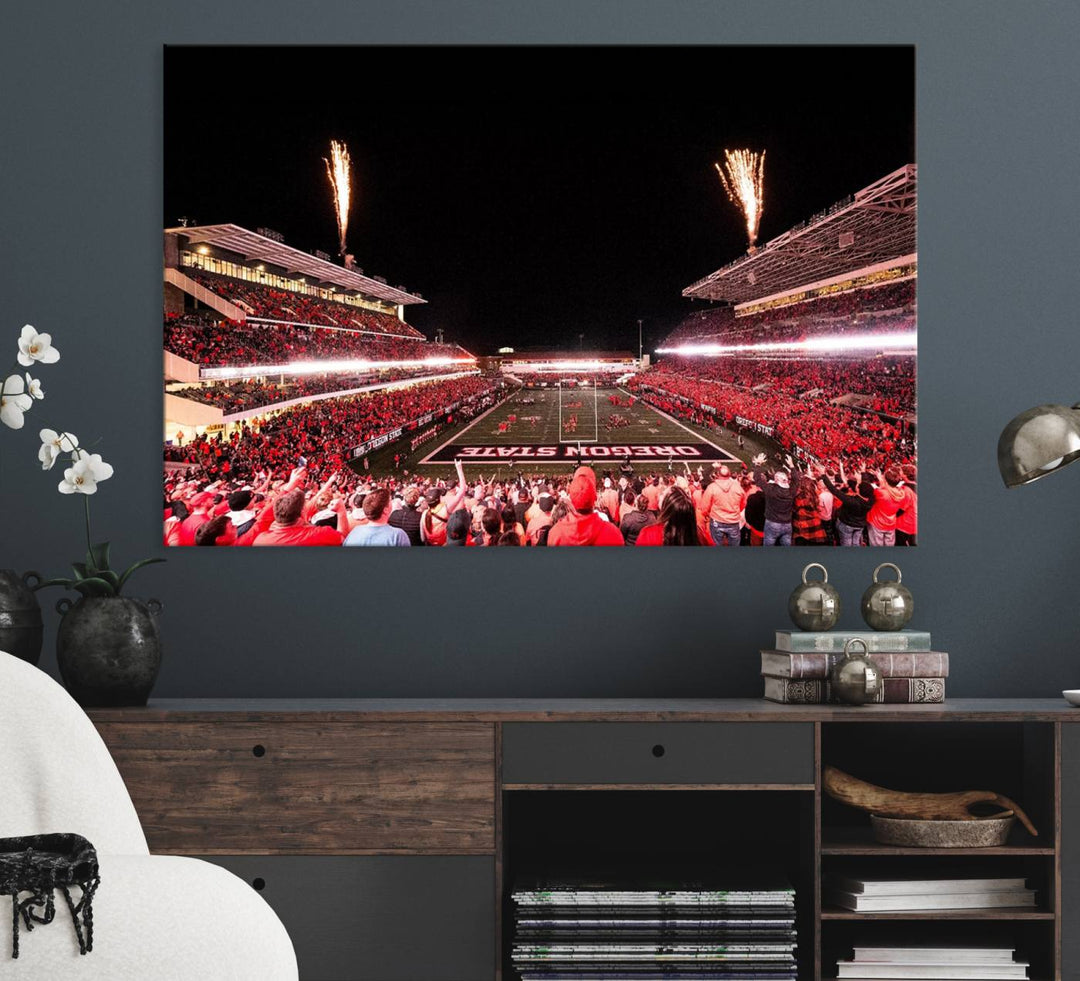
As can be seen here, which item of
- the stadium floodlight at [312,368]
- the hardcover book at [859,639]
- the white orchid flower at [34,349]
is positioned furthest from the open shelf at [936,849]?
the white orchid flower at [34,349]

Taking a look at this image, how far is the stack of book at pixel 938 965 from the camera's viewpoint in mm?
2564

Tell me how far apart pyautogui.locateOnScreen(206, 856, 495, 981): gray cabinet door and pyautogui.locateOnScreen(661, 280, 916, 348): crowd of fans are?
140 centimetres

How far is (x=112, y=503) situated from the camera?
3.03 meters

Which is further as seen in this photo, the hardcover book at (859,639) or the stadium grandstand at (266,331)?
the stadium grandstand at (266,331)

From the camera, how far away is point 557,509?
304cm

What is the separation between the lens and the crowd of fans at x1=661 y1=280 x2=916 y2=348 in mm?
3027

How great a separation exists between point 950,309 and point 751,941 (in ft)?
5.17

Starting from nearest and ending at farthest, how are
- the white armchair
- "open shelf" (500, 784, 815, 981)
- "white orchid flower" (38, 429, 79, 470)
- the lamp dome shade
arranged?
the white armchair < the lamp dome shade < "white orchid flower" (38, 429, 79, 470) < "open shelf" (500, 784, 815, 981)

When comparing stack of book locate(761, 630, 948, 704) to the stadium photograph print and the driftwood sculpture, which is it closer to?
the driftwood sculpture

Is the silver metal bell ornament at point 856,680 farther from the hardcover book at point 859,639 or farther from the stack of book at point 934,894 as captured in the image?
the stack of book at point 934,894

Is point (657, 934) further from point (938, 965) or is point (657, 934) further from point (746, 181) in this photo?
point (746, 181)

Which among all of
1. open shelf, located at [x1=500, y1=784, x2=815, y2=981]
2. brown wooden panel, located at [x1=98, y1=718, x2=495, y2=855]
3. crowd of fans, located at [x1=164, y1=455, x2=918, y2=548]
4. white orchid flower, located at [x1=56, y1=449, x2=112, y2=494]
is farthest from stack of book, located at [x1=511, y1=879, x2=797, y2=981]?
white orchid flower, located at [x1=56, y1=449, x2=112, y2=494]

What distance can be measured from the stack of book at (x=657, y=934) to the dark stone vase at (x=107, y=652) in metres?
0.94

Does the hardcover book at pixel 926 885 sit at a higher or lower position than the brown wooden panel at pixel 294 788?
lower
